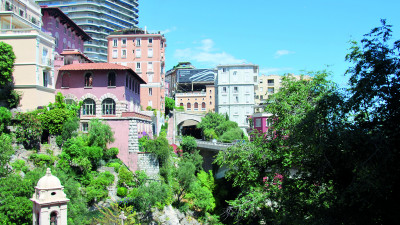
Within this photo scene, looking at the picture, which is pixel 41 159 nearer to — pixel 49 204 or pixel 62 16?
pixel 49 204

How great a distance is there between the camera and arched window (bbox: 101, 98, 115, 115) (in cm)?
4147

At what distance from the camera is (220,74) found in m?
80.8

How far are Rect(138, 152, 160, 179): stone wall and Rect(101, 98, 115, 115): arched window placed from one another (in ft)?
22.9

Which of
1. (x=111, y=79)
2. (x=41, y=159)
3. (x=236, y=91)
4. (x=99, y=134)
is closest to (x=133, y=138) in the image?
(x=99, y=134)

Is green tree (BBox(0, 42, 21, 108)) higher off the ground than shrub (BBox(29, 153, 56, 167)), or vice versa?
green tree (BBox(0, 42, 21, 108))

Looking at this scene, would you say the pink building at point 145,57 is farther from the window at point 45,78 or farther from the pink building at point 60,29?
the window at point 45,78

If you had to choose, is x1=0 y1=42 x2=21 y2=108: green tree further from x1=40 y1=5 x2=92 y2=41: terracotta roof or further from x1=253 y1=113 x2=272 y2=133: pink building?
x1=253 y1=113 x2=272 y2=133: pink building

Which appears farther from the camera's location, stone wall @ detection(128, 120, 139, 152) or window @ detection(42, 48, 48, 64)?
stone wall @ detection(128, 120, 139, 152)

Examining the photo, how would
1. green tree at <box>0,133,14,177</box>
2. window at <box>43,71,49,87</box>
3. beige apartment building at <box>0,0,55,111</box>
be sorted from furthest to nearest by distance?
window at <box>43,71,49,87</box>, beige apartment building at <box>0,0,55,111</box>, green tree at <box>0,133,14,177</box>

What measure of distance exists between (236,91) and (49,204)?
6563cm

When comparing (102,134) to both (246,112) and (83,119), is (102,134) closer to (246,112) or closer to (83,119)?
(83,119)

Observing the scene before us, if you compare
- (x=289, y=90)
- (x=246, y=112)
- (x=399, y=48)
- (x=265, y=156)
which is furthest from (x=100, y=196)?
(x=246, y=112)

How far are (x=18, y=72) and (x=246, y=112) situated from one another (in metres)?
53.1

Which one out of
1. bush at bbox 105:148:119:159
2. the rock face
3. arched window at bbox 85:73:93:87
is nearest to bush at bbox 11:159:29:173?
bush at bbox 105:148:119:159
